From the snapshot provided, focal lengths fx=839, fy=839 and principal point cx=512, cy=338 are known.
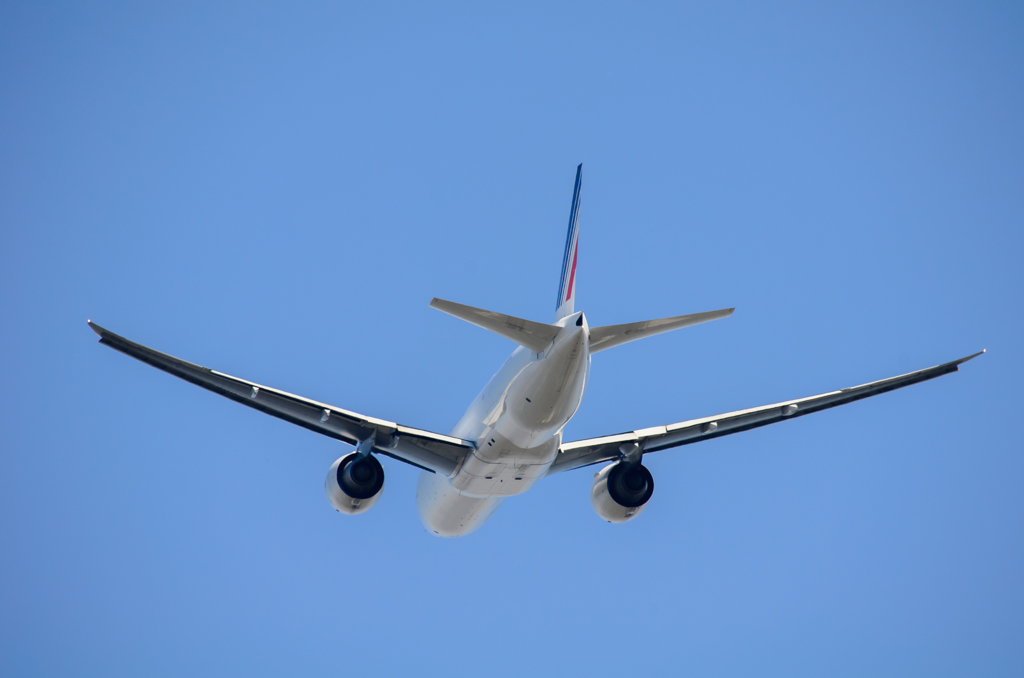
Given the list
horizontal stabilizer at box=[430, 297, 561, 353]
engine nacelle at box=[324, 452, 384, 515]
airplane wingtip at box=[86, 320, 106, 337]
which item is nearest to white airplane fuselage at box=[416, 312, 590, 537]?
horizontal stabilizer at box=[430, 297, 561, 353]

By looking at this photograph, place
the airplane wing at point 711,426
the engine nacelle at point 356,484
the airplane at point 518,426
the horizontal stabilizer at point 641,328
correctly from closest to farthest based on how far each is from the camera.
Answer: the horizontal stabilizer at point 641,328 → the airplane at point 518,426 → the engine nacelle at point 356,484 → the airplane wing at point 711,426

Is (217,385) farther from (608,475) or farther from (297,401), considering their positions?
(608,475)

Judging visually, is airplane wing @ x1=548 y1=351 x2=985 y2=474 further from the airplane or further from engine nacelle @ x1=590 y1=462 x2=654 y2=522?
engine nacelle @ x1=590 y1=462 x2=654 y2=522

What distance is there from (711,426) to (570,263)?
16.3 ft

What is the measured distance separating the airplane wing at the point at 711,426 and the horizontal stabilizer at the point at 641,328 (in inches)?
195

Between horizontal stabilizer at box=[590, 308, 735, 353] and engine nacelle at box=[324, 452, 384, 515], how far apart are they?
5853 mm

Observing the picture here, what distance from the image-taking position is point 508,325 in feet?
46.3

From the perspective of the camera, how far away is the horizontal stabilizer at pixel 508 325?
43.0 feet

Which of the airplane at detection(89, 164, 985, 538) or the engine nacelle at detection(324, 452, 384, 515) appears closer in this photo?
the airplane at detection(89, 164, 985, 538)

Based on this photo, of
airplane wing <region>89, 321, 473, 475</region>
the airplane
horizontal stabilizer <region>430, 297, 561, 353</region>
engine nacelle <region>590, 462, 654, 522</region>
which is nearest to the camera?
horizontal stabilizer <region>430, 297, 561, 353</region>

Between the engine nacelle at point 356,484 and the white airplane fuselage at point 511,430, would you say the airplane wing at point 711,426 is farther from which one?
the engine nacelle at point 356,484

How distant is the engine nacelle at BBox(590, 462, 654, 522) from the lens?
18969 millimetres

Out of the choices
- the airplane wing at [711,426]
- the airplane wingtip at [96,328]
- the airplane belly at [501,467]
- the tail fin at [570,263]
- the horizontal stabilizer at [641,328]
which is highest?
the tail fin at [570,263]

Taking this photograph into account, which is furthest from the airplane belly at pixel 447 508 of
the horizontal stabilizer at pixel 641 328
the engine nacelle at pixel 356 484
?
the horizontal stabilizer at pixel 641 328
